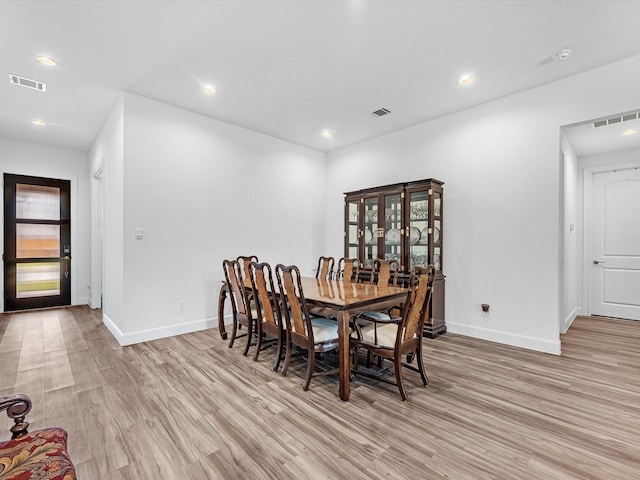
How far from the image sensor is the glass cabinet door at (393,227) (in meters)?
4.37

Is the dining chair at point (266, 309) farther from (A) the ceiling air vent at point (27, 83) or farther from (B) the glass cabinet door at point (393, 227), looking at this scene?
(A) the ceiling air vent at point (27, 83)

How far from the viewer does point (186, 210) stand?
165 inches

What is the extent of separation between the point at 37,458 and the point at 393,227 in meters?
4.10

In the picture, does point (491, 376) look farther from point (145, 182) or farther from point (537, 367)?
point (145, 182)

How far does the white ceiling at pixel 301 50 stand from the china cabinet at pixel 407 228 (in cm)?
112

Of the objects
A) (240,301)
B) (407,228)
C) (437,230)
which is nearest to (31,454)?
(240,301)

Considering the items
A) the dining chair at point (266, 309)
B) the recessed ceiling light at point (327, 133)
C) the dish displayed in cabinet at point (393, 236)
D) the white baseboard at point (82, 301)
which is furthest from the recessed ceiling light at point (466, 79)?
the white baseboard at point (82, 301)

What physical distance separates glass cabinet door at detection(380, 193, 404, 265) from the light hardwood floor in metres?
1.47

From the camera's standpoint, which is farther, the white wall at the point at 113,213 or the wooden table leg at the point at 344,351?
the white wall at the point at 113,213

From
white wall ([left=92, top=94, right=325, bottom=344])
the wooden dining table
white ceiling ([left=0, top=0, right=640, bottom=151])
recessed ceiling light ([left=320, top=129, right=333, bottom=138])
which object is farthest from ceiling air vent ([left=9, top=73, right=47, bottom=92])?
the wooden dining table

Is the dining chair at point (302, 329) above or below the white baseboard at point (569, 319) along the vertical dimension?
above

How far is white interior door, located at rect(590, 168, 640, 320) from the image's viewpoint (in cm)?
484

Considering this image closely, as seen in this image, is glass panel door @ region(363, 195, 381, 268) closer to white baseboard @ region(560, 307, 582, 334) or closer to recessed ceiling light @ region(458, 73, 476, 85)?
recessed ceiling light @ region(458, 73, 476, 85)

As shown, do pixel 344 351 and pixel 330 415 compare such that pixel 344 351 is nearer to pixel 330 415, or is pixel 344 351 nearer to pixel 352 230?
pixel 330 415
